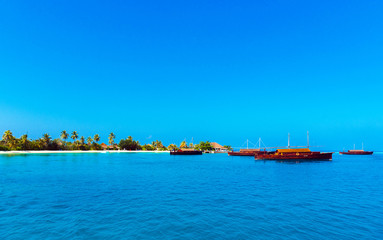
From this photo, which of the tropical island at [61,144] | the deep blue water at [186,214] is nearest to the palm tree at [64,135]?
the tropical island at [61,144]

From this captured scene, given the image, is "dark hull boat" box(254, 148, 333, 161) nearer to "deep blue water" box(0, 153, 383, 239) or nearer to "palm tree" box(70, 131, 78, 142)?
"deep blue water" box(0, 153, 383, 239)

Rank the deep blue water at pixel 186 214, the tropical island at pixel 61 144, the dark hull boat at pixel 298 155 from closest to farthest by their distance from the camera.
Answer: the deep blue water at pixel 186 214 → the dark hull boat at pixel 298 155 → the tropical island at pixel 61 144

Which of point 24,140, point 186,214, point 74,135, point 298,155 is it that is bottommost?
point 186,214

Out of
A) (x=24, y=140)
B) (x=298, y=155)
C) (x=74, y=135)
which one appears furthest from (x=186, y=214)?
(x=74, y=135)

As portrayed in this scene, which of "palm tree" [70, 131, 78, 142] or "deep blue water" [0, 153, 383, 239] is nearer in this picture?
"deep blue water" [0, 153, 383, 239]

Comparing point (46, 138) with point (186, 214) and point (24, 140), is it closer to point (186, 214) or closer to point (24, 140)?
point (24, 140)

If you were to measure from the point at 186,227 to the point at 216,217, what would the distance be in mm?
2945

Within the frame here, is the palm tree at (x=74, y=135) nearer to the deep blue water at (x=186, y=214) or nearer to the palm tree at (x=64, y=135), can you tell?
the palm tree at (x=64, y=135)

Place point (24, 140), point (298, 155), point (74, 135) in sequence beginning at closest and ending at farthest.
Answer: point (298, 155), point (24, 140), point (74, 135)

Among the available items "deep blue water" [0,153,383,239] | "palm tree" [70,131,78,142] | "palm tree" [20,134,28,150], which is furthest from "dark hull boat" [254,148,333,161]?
"palm tree" [20,134,28,150]

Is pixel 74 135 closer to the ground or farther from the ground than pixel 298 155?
farther from the ground

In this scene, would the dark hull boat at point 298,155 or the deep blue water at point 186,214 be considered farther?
the dark hull boat at point 298,155

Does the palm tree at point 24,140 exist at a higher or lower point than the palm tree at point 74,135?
lower

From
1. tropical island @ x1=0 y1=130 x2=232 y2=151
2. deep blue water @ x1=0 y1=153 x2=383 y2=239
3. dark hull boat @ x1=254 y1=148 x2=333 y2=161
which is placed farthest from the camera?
tropical island @ x1=0 y1=130 x2=232 y2=151
